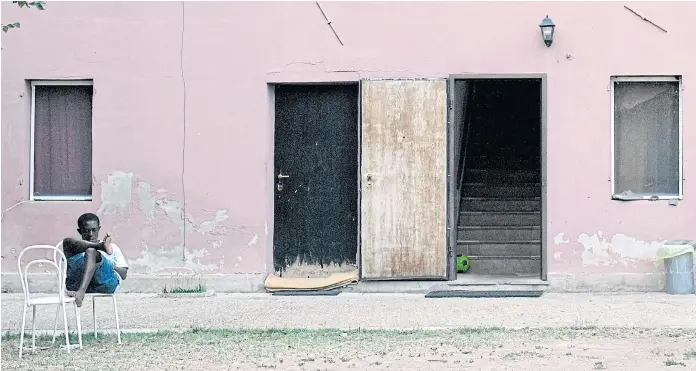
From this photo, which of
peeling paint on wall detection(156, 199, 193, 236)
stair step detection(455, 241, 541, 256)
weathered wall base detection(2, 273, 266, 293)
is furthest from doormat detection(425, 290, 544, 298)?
peeling paint on wall detection(156, 199, 193, 236)

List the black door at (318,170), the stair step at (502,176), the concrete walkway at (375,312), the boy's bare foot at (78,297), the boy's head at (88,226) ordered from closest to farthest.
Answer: the boy's bare foot at (78,297)
the boy's head at (88,226)
the concrete walkway at (375,312)
the black door at (318,170)
the stair step at (502,176)

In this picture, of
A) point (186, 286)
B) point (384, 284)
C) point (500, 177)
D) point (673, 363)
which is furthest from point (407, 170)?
point (673, 363)

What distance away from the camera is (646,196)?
1210 centimetres

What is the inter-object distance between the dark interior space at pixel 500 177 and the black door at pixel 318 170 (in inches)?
68.2

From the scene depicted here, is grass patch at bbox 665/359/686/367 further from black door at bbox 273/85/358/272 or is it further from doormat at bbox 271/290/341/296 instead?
black door at bbox 273/85/358/272

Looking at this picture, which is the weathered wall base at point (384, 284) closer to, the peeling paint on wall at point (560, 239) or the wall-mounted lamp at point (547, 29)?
the peeling paint on wall at point (560, 239)

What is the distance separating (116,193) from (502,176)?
556cm

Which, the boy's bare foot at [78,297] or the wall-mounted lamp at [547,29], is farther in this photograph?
the wall-mounted lamp at [547,29]

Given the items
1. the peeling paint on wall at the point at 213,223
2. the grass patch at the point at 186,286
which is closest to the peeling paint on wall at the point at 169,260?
the grass patch at the point at 186,286

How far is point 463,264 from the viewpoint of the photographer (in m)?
13.2

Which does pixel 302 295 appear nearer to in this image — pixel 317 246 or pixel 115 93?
pixel 317 246

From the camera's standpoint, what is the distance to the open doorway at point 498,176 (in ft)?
44.0

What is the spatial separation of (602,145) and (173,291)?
5013 mm

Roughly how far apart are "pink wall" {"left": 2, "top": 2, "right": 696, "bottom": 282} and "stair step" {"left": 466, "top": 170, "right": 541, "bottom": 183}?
304 cm
